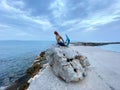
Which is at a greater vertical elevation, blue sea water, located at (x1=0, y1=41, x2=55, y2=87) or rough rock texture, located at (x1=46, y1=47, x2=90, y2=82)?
rough rock texture, located at (x1=46, y1=47, x2=90, y2=82)

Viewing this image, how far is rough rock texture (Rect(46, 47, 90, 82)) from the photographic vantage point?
332 inches

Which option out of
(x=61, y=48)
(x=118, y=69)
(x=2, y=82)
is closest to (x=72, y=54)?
(x=61, y=48)

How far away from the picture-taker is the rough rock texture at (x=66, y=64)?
27.7 ft

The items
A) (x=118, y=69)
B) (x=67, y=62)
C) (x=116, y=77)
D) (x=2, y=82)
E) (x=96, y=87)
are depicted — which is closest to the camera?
(x=96, y=87)

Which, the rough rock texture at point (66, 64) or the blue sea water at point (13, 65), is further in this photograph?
the blue sea water at point (13, 65)

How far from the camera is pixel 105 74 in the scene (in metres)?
10.1

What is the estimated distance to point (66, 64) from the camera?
8727mm

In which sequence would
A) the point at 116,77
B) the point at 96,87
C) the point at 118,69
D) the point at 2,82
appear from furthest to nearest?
1. the point at 2,82
2. the point at 118,69
3. the point at 116,77
4. the point at 96,87

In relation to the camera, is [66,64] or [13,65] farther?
[13,65]

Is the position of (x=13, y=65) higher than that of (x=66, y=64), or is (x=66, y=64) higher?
(x=66, y=64)

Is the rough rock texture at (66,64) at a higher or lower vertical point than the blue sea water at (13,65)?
higher

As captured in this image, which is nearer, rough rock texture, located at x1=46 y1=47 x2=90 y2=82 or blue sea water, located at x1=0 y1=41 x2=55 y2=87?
rough rock texture, located at x1=46 y1=47 x2=90 y2=82

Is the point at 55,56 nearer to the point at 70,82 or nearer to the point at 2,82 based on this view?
the point at 70,82

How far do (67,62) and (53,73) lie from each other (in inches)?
40.4
